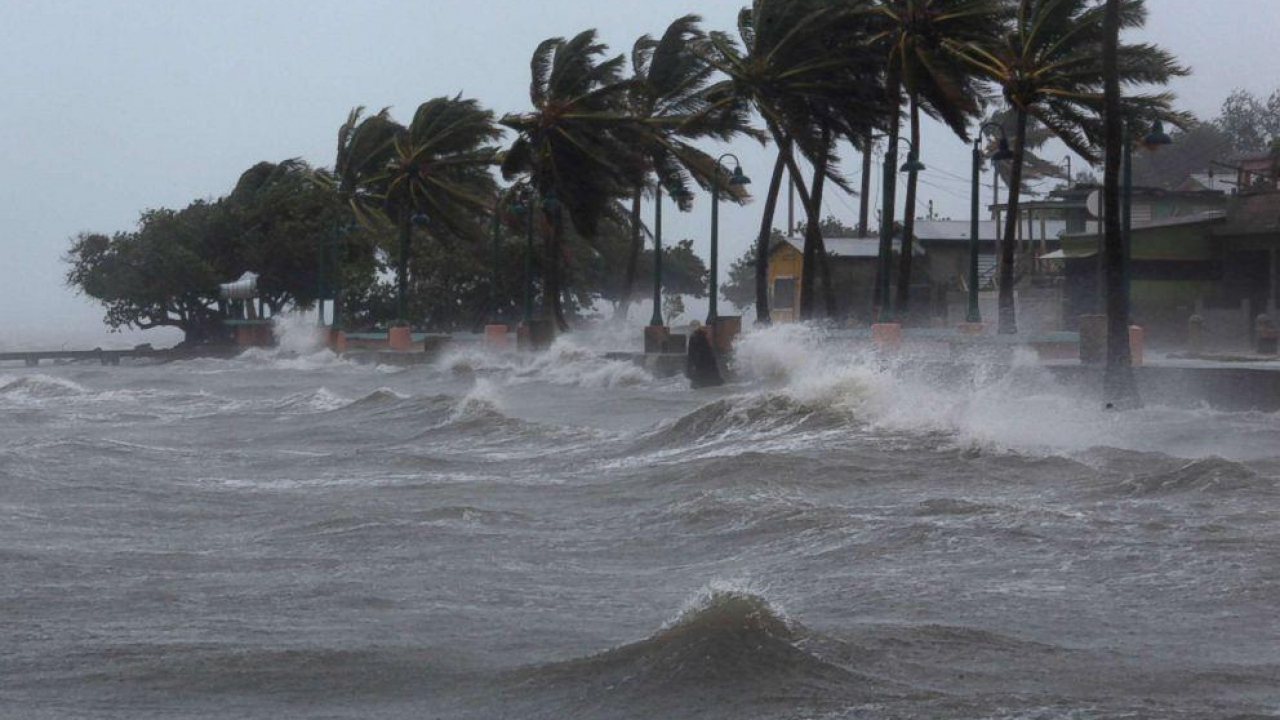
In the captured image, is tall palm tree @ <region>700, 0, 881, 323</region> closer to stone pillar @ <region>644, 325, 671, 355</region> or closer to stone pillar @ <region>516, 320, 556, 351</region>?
stone pillar @ <region>644, 325, 671, 355</region>

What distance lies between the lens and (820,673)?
6.39 metres

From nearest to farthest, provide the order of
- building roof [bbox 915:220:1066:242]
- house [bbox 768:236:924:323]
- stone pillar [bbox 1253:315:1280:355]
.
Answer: stone pillar [bbox 1253:315:1280:355]
house [bbox 768:236:924:323]
building roof [bbox 915:220:1066:242]

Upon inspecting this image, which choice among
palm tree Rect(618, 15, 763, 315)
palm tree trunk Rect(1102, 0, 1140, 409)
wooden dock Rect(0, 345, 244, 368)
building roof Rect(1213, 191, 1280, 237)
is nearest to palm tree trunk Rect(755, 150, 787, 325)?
palm tree Rect(618, 15, 763, 315)

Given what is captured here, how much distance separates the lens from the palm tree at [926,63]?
105 ft

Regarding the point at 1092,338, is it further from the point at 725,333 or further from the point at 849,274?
the point at 849,274

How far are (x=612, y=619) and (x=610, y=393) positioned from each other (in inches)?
864

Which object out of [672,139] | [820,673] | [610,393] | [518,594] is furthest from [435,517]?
[672,139]

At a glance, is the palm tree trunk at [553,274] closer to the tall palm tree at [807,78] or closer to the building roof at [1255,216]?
the tall palm tree at [807,78]

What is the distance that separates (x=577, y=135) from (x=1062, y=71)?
16166 mm

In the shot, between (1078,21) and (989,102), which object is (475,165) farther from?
(1078,21)

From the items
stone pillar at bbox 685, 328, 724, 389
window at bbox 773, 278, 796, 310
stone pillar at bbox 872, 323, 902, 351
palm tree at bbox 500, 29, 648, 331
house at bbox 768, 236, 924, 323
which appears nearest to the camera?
stone pillar at bbox 872, 323, 902, 351

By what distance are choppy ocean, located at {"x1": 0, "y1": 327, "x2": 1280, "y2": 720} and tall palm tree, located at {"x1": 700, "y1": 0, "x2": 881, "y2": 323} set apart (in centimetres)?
1774

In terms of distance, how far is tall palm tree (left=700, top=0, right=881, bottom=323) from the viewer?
35.4 meters

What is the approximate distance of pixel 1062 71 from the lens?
31094 millimetres
